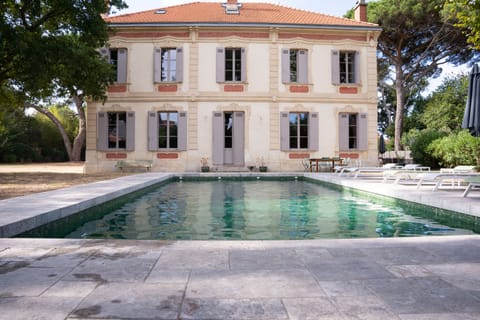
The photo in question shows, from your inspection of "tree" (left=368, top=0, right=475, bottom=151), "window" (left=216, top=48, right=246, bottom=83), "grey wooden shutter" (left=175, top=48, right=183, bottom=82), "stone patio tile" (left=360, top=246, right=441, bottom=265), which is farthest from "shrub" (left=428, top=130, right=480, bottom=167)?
"stone patio tile" (left=360, top=246, right=441, bottom=265)

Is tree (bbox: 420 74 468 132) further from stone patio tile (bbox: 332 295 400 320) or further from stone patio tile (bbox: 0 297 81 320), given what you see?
stone patio tile (bbox: 0 297 81 320)

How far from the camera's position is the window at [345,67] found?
50.6 ft

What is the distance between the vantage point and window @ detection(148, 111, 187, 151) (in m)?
15.1

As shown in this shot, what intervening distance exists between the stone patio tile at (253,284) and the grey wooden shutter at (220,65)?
13552 mm

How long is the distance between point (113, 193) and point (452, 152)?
13.4 meters

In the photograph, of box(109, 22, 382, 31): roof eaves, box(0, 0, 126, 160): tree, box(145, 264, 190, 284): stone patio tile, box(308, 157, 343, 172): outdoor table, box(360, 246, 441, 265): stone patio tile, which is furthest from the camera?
box(109, 22, 382, 31): roof eaves

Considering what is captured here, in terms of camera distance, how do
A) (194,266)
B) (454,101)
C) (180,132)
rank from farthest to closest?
1. (454,101)
2. (180,132)
3. (194,266)

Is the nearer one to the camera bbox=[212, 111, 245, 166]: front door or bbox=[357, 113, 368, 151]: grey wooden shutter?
bbox=[212, 111, 245, 166]: front door

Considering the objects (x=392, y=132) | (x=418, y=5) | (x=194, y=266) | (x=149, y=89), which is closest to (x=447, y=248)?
(x=194, y=266)

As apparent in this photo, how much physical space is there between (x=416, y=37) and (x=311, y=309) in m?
23.8

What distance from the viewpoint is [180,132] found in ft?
49.4

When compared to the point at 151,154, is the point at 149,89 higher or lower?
higher

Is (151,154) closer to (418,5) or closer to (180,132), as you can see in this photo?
(180,132)

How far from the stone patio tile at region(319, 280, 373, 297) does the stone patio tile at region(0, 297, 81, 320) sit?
52.5 inches
